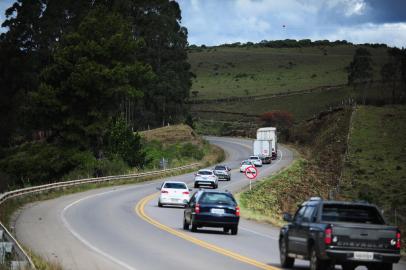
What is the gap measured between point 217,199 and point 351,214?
39.9ft

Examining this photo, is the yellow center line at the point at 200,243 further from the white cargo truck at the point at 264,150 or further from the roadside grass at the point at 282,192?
the white cargo truck at the point at 264,150

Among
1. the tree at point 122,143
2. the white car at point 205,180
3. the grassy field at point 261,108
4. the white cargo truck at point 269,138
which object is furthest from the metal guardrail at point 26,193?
the grassy field at point 261,108

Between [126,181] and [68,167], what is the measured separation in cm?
568

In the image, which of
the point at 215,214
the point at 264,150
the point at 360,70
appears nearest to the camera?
the point at 215,214

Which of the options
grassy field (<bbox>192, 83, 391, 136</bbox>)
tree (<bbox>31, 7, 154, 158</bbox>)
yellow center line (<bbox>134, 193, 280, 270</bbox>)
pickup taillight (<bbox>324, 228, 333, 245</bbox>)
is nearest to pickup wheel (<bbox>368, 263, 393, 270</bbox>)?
pickup taillight (<bbox>324, 228, 333, 245</bbox>)

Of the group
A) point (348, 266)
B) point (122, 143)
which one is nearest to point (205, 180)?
point (122, 143)

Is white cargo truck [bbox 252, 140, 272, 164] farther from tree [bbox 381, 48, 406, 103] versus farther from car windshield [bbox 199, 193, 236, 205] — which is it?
car windshield [bbox 199, 193, 236, 205]

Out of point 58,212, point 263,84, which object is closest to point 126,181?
point 58,212

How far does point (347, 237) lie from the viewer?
53.3 ft

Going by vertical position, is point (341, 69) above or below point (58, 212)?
above

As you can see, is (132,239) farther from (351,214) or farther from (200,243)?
(351,214)

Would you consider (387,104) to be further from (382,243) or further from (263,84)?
(382,243)

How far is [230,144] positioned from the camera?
124m

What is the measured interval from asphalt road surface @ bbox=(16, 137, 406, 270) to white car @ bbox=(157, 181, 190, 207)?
646 millimetres
